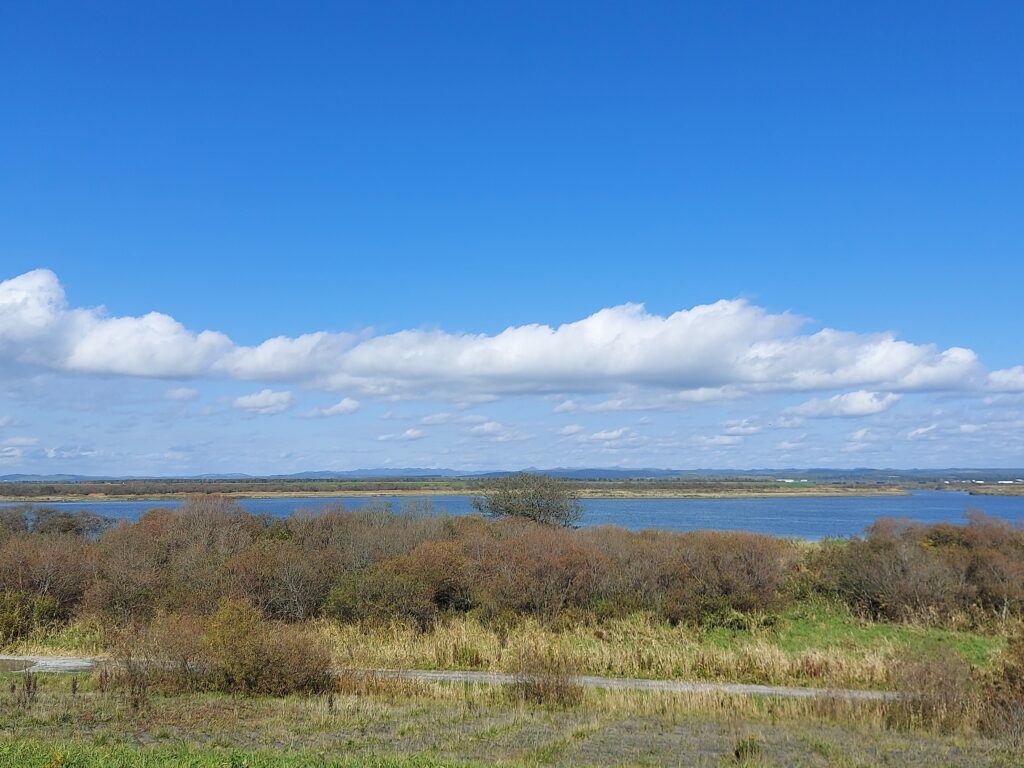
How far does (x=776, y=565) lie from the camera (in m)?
37.5

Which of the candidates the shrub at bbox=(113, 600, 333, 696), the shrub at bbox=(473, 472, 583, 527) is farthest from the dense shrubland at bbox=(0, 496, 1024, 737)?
the shrub at bbox=(473, 472, 583, 527)

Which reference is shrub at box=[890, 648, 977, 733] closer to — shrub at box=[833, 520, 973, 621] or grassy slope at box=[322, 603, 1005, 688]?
grassy slope at box=[322, 603, 1005, 688]

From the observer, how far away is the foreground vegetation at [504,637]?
15.3 meters

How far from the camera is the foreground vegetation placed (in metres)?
15.3

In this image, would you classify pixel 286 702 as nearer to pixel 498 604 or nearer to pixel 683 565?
pixel 498 604

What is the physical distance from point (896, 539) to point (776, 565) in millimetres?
8694

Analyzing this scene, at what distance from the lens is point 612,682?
71.0 ft

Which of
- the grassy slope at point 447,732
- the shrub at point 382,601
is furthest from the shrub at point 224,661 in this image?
the shrub at point 382,601

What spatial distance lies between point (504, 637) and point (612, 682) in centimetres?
876

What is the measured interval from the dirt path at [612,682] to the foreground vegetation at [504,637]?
71 cm

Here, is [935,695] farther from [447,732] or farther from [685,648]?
[447,732]

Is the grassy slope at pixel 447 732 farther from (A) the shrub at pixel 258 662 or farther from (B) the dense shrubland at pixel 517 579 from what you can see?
(B) the dense shrubland at pixel 517 579

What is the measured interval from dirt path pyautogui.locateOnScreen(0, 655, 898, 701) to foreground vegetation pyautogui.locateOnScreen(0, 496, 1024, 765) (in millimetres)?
713

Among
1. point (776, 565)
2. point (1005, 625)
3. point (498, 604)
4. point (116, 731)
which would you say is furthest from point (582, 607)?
point (116, 731)
